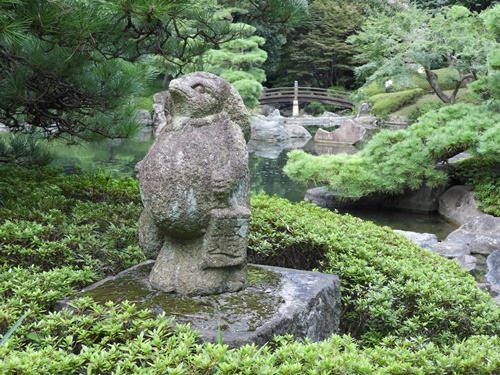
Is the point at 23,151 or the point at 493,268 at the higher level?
the point at 23,151

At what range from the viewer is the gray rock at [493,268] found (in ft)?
20.2

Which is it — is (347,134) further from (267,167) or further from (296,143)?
(267,167)

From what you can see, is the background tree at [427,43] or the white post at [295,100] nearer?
the background tree at [427,43]

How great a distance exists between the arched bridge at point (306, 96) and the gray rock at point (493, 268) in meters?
22.5

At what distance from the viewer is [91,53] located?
14.8 ft

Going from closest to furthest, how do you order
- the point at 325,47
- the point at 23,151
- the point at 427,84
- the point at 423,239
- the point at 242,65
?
the point at 23,151 → the point at 423,239 → the point at 242,65 → the point at 427,84 → the point at 325,47

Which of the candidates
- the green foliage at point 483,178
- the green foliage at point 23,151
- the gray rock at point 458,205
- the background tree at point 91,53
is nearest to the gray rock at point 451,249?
the green foliage at point 483,178

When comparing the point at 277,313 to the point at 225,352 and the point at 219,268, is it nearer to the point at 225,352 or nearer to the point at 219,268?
the point at 219,268

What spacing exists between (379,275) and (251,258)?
3.42 feet

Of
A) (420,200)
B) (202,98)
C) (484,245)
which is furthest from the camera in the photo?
A: (420,200)

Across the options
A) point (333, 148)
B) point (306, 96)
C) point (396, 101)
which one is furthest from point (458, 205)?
point (306, 96)

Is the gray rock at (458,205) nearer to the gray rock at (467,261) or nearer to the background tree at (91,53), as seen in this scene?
the gray rock at (467,261)

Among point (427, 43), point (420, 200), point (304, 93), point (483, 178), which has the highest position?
point (427, 43)

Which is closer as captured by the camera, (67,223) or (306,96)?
(67,223)
